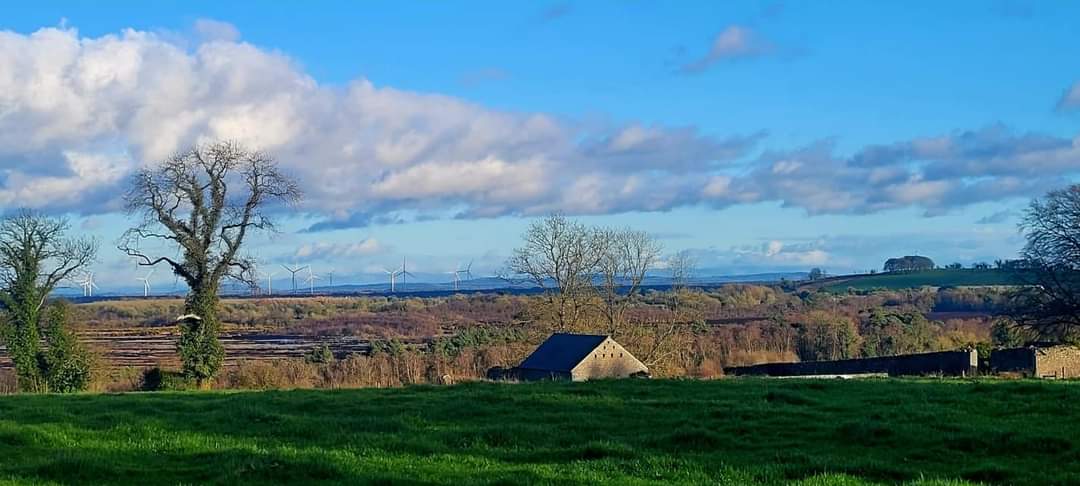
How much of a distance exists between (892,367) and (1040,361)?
5.57 metres

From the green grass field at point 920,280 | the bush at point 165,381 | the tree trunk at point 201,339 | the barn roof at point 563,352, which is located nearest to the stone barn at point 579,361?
the barn roof at point 563,352

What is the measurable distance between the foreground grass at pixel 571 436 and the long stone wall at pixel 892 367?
49.5ft

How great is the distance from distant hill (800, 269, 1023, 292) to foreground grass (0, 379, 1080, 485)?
121093mm

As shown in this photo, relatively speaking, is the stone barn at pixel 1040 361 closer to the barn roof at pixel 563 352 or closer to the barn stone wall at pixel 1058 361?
the barn stone wall at pixel 1058 361

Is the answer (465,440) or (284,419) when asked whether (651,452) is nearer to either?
(465,440)

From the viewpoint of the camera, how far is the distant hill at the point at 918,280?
14512cm

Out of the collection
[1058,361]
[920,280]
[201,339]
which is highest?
[920,280]

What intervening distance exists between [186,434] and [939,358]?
105ft

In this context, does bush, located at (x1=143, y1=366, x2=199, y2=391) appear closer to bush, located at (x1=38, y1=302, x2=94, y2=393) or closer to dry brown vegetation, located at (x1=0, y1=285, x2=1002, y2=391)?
dry brown vegetation, located at (x1=0, y1=285, x2=1002, y2=391)

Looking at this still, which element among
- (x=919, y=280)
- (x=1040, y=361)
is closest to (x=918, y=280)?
(x=919, y=280)

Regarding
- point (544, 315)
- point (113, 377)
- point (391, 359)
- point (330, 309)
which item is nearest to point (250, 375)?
point (113, 377)

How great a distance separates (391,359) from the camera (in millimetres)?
57156

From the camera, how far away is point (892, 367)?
4281 centimetres

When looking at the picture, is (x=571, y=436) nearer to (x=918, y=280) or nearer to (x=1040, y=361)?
(x=1040, y=361)
